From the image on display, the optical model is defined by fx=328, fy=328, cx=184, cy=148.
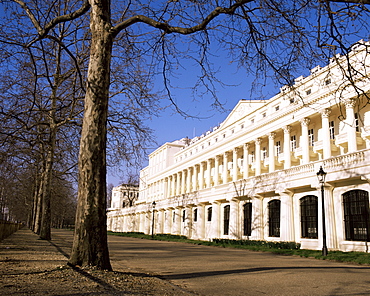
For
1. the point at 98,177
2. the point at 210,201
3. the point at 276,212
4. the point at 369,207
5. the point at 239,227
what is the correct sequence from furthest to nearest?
the point at 210,201, the point at 239,227, the point at 276,212, the point at 369,207, the point at 98,177

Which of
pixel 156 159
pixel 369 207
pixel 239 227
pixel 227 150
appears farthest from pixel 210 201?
pixel 156 159

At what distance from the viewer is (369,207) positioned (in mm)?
20266

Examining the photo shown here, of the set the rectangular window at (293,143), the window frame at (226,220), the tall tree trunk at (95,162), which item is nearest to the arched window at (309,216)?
the window frame at (226,220)

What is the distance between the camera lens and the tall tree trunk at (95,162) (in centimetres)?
752

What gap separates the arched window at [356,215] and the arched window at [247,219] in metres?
12.0

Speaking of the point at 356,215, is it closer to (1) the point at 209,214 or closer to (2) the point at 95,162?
(2) the point at 95,162

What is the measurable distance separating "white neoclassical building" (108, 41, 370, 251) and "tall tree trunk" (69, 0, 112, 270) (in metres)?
4.51

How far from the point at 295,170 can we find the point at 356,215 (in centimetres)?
600

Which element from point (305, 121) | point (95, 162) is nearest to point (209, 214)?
point (305, 121)

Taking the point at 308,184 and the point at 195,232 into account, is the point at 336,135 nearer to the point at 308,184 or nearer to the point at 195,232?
the point at 308,184

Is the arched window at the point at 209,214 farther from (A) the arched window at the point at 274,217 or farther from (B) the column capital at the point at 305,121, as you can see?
(B) the column capital at the point at 305,121

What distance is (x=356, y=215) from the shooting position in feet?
69.4

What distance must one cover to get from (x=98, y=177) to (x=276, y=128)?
1278 inches

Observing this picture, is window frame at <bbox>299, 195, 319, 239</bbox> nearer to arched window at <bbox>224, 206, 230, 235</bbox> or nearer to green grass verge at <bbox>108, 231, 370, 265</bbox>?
green grass verge at <bbox>108, 231, 370, 265</bbox>
